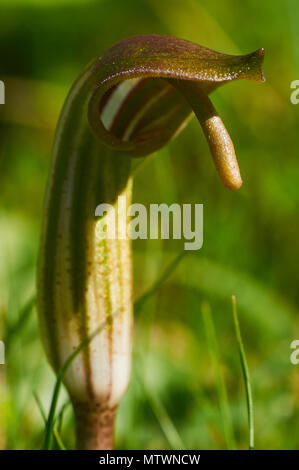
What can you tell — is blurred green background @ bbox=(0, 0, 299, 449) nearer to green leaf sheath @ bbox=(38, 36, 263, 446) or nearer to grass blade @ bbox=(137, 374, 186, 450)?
grass blade @ bbox=(137, 374, 186, 450)

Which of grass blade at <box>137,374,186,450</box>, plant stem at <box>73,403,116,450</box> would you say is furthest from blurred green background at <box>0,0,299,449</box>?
plant stem at <box>73,403,116,450</box>

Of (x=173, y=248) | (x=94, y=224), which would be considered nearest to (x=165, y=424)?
(x=94, y=224)

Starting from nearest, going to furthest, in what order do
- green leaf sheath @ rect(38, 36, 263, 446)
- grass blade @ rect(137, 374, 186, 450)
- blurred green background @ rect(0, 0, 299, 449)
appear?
1. green leaf sheath @ rect(38, 36, 263, 446)
2. grass blade @ rect(137, 374, 186, 450)
3. blurred green background @ rect(0, 0, 299, 449)

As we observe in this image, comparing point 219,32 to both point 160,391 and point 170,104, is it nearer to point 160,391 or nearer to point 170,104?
point 160,391

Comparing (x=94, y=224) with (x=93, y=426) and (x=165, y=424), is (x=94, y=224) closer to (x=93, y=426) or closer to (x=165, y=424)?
(x=93, y=426)

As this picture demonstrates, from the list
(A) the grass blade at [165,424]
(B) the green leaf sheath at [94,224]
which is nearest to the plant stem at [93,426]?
(B) the green leaf sheath at [94,224]
